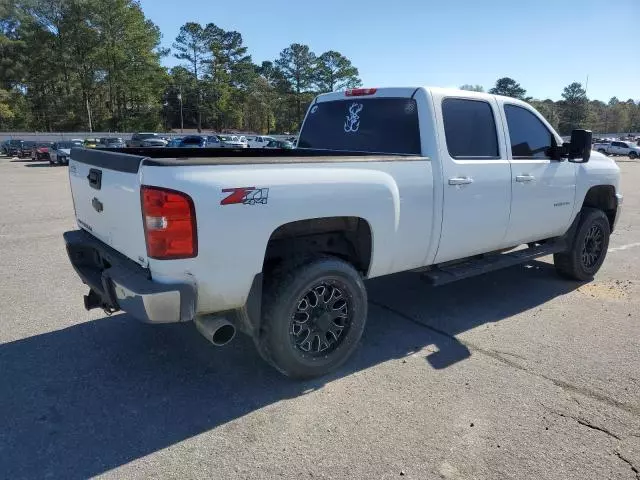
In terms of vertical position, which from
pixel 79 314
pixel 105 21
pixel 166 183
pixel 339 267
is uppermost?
pixel 105 21

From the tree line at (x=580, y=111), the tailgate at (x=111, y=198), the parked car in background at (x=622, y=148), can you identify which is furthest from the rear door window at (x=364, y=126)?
the tree line at (x=580, y=111)

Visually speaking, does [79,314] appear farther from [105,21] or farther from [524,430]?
[105,21]

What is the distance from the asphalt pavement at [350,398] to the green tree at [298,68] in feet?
321

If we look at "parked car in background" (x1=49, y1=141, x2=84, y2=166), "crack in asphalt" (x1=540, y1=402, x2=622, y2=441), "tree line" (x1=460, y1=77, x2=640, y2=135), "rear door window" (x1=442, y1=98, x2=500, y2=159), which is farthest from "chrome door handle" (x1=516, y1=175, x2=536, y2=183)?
"tree line" (x1=460, y1=77, x2=640, y2=135)

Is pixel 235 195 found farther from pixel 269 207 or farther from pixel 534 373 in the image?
pixel 534 373

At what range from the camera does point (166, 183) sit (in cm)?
272

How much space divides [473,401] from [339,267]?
1284mm

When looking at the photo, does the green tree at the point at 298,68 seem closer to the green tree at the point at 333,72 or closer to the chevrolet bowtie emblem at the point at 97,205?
the green tree at the point at 333,72

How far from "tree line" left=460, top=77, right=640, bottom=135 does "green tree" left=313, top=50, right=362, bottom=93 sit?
32.8m

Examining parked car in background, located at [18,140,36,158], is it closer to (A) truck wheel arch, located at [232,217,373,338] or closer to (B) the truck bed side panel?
(A) truck wheel arch, located at [232,217,373,338]

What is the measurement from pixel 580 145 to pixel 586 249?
1.55m

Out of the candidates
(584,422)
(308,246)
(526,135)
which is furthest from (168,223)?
(526,135)

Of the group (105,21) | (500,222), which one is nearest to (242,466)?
(500,222)

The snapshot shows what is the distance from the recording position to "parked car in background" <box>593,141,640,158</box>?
4725 centimetres
